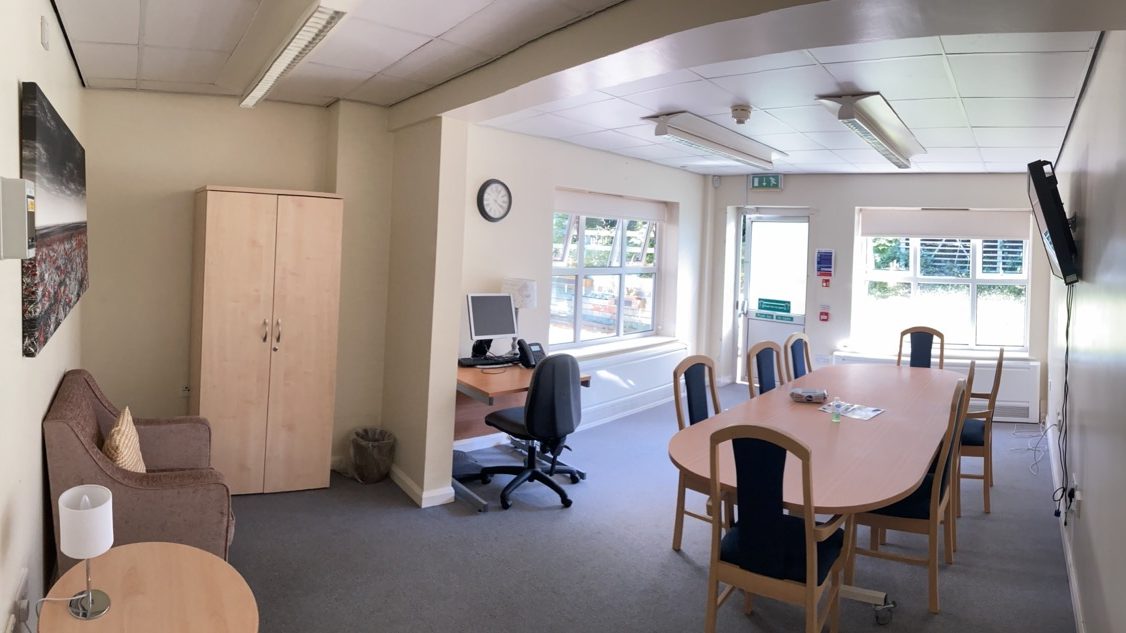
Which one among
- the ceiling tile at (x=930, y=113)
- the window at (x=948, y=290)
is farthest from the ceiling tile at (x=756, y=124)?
the window at (x=948, y=290)

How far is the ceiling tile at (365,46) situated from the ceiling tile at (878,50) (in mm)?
1891

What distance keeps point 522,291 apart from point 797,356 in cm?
229

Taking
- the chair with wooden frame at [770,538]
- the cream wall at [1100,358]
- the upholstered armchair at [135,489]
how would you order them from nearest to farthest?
1. the cream wall at [1100,358]
2. the chair with wooden frame at [770,538]
3. the upholstered armchair at [135,489]

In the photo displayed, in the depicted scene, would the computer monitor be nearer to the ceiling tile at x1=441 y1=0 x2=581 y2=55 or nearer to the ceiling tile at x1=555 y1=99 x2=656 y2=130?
the ceiling tile at x1=555 y1=99 x2=656 y2=130

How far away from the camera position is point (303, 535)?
389 cm

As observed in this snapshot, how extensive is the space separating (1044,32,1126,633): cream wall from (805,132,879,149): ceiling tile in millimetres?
1556

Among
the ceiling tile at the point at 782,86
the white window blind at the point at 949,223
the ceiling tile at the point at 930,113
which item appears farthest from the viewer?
the white window blind at the point at 949,223

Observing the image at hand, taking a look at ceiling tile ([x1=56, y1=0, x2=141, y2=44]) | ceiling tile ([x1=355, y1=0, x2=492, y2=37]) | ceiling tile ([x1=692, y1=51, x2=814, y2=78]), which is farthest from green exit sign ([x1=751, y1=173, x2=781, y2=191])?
ceiling tile ([x1=56, y1=0, x2=141, y2=44])

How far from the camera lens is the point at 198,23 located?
309 cm

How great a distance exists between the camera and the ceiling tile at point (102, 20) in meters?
2.82

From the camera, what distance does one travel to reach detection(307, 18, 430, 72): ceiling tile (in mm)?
3168

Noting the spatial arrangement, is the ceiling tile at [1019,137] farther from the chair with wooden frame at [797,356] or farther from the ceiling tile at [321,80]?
the ceiling tile at [321,80]

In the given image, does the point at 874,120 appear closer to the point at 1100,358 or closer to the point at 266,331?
the point at 1100,358

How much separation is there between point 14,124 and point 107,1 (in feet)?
3.38
